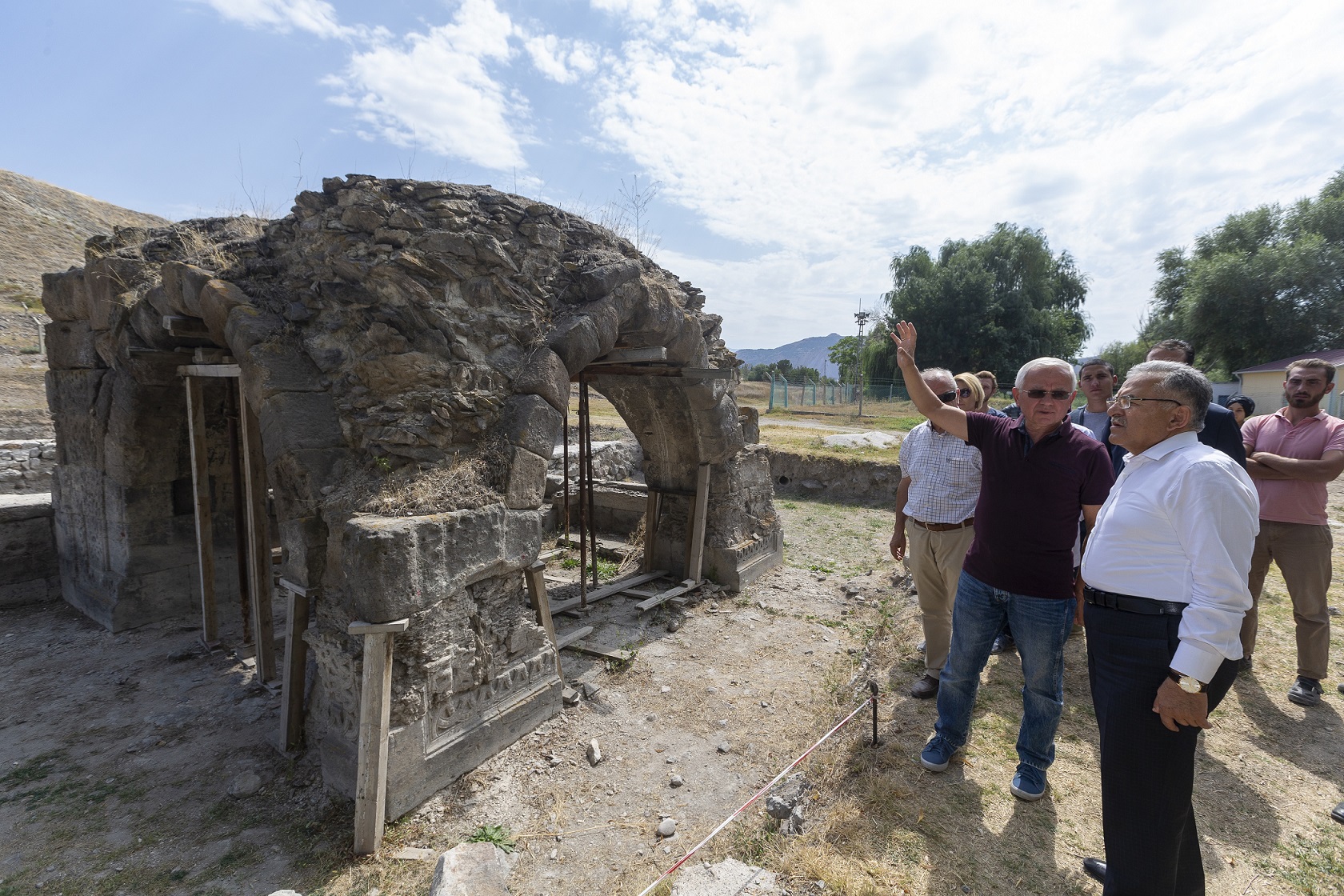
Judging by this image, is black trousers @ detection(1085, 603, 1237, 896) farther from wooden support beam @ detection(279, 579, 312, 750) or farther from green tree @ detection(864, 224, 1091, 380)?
green tree @ detection(864, 224, 1091, 380)

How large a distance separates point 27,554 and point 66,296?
2780 mm

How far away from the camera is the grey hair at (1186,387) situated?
201 centimetres

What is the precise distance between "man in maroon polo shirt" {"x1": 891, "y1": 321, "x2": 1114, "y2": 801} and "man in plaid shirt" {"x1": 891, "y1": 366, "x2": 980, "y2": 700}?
749mm

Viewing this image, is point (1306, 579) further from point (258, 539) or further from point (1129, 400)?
point (258, 539)

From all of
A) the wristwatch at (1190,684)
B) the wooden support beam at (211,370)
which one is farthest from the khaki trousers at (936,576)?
the wooden support beam at (211,370)

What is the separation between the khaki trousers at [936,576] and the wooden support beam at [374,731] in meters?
3.07

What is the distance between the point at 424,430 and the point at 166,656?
369cm

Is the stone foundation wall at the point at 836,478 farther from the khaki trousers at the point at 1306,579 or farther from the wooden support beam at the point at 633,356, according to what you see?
the khaki trousers at the point at 1306,579

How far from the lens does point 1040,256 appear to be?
96.1 feet

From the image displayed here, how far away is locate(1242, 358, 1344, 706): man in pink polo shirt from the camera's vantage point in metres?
3.75

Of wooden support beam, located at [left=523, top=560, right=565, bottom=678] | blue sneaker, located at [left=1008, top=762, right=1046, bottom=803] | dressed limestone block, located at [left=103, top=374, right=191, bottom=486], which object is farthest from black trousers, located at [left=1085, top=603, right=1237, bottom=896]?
dressed limestone block, located at [left=103, top=374, right=191, bottom=486]

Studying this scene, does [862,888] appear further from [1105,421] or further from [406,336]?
[406,336]

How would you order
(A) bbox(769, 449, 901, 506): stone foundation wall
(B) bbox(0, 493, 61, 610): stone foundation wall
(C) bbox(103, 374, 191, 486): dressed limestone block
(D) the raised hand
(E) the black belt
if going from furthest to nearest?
(A) bbox(769, 449, 901, 506): stone foundation wall → (B) bbox(0, 493, 61, 610): stone foundation wall → (C) bbox(103, 374, 191, 486): dressed limestone block → (D) the raised hand → (E) the black belt

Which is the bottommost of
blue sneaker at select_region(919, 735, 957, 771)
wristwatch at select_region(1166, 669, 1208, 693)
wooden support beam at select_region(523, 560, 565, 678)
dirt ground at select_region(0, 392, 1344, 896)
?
dirt ground at select_region(0, 392, 1344, 896)
